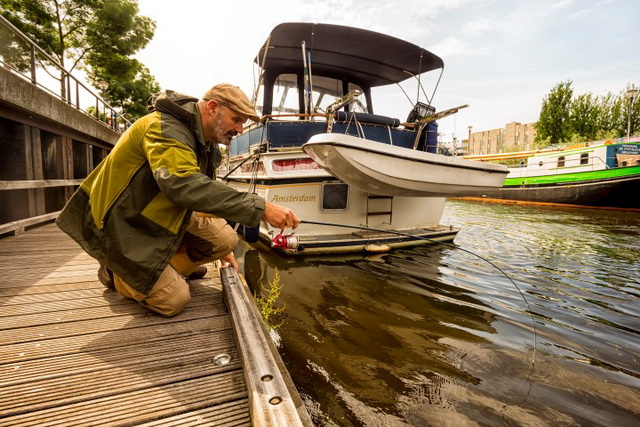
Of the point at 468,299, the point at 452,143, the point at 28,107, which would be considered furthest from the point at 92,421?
the point at 452,143

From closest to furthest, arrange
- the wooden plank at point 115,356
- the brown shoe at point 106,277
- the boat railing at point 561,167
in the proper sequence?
1. the wooden plank at point 115,356
2. the brown shoe at point 106,277
3. the boat railing at point 561,167

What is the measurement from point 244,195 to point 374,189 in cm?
350

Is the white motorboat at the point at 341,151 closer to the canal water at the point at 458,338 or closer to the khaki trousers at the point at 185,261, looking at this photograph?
the canal water at the point at 458,338

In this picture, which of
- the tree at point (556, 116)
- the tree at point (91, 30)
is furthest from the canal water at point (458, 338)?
the tree at point (556, 116)

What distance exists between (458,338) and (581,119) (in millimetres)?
35154

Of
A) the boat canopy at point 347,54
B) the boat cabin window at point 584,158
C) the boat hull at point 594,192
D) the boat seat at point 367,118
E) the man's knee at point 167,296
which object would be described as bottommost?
the man's knee at point 167,296

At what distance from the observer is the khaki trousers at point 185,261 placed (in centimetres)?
198

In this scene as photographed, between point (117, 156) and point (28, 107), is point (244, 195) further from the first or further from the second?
point (28, 107)

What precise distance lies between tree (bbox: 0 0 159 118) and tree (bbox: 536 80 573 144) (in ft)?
110

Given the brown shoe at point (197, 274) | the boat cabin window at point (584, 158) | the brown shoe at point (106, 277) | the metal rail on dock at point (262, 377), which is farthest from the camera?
the boat cabin window at point (584, 158)

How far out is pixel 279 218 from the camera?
72.7 inches

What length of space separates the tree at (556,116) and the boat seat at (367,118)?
1218 inches

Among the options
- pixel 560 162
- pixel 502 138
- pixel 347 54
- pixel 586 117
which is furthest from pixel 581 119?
pixel 502 138

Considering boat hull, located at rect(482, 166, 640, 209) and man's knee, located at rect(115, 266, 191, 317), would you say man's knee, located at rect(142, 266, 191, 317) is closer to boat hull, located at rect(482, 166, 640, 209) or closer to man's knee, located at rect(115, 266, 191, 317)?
man's knee, located at rect(115, 266, 191, 317)
